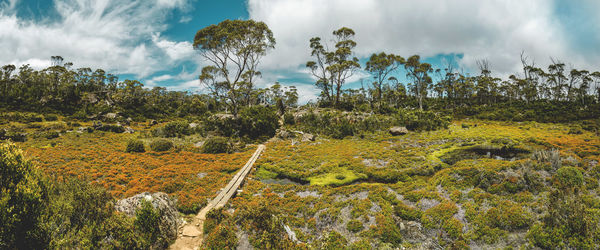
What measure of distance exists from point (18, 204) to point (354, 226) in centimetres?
1032

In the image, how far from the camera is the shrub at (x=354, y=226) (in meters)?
9.02

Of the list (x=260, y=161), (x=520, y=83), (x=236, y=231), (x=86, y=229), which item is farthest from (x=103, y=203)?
(x=520, y=83)

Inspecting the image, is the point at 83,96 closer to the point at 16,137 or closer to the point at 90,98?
the point at 90,98

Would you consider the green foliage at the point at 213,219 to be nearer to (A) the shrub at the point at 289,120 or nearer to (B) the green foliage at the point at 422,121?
(B) the green foliage at the point at 422,121

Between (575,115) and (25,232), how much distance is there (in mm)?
69277

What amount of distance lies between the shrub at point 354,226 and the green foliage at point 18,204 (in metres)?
9.61

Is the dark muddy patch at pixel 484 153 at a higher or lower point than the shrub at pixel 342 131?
lower

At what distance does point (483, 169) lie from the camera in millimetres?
12484

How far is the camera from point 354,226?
360 inches

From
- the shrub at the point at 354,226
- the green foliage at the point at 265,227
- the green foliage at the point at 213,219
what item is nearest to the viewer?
the green foliage at the point at 265,227

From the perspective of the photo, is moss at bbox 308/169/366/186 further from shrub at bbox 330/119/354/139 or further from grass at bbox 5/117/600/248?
shrub at bbox 330/119/354/139

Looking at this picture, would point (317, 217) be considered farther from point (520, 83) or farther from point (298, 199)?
point (520, 83)

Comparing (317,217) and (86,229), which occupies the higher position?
(86,229)

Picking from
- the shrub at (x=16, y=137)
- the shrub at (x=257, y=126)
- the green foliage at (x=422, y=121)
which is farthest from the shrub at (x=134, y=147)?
the green foliage at (x=422, y=121)
